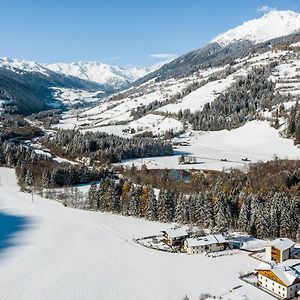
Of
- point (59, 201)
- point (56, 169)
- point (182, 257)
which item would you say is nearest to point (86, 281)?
point (182, 257)

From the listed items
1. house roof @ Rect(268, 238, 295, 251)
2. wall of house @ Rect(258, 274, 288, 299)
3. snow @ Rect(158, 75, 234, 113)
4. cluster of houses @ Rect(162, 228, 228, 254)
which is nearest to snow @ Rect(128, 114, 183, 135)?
snow @ Rect(158, 75, 234, 113)

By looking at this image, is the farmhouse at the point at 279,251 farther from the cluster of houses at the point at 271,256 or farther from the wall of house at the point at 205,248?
the wall of house at the point at 205,248

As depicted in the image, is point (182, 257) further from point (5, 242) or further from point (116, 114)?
point (116, 114)

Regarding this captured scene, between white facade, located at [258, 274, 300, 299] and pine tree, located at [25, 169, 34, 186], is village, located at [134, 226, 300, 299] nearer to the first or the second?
white facade, located at [258, 274, 300, 299]

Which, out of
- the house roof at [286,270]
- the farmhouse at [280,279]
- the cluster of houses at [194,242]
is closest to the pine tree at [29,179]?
the cluster of houses at [194,242]

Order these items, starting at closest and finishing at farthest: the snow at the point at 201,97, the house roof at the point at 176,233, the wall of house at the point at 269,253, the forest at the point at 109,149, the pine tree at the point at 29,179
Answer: the wall of house at the point at 269,253 → the house roof at the point at 176,233 → the pine tree at the point at 29,179 → the forest at the point at 109,149 → the snow at the point at 201,97

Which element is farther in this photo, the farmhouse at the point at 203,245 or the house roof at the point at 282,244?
the farmhouse at the point at 203,245
